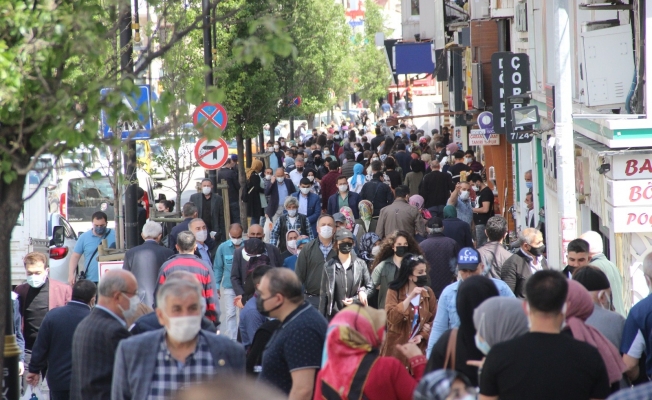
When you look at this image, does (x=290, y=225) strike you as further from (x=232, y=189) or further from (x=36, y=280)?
(x=232, y=189)

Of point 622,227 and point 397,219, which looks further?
point 397,219

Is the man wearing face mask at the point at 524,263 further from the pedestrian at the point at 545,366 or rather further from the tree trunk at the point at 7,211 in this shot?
the tree trunk at the point at 7,211

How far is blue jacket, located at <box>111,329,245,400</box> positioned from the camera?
523 cm

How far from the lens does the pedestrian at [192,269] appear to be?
9703mm

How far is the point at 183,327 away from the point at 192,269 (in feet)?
14.9

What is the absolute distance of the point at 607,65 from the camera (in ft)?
43.5

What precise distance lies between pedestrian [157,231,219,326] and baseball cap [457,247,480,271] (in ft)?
9.45

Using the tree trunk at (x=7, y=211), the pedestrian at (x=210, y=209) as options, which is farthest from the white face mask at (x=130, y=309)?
the pedestrian at (x=210, y=209)

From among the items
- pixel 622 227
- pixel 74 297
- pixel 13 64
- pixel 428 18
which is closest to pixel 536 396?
pixel 13 64

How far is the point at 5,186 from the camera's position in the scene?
5.55 meters

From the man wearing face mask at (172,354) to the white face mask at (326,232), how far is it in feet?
19.6

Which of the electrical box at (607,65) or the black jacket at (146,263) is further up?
the electrical box at (607,65)

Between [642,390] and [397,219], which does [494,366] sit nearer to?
[642,390]

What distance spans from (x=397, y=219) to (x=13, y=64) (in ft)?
29.8
